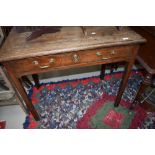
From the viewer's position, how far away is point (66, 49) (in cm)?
108

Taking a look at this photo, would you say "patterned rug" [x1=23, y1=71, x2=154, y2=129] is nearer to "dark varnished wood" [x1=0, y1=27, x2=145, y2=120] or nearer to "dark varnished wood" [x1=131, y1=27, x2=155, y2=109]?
"dark varnished wood" [x1=131, y1=27, x2=155, y2=109]

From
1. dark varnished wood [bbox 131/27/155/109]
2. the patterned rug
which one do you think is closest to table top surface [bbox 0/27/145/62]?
dark varnished wood [bbox 131/27/155/109]

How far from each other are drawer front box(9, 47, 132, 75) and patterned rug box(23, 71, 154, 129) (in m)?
0.73

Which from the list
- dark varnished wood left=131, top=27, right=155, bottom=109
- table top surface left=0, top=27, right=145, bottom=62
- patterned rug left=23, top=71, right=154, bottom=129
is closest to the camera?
table top surface left=0, top=27, right=145, bottom=62

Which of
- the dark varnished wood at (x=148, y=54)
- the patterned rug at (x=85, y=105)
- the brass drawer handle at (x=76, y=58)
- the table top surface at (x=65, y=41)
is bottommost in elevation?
the patterned rug at (x=85, y=105)

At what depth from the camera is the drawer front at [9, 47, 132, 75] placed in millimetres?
1135

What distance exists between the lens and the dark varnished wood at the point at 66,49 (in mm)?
1089

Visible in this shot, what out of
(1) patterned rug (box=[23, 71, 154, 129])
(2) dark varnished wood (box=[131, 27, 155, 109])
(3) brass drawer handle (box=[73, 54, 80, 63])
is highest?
(3) brass drawer handle (box=[73, 54, 80, 63])

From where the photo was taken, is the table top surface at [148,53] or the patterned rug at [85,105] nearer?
the table top surface at [148,53]

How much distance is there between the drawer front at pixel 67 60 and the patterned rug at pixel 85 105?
73 cm

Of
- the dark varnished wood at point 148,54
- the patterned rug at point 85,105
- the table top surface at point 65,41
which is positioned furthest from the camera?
the patterned rug at point 85,105

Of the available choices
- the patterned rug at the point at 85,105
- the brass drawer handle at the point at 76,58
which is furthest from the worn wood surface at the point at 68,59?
the patterned rug at the point at 85,105

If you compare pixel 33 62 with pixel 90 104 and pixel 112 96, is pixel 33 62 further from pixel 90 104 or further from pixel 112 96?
pixel 112 96

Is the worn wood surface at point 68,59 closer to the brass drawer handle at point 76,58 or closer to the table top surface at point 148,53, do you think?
the brass drawer handle at point 76,58
